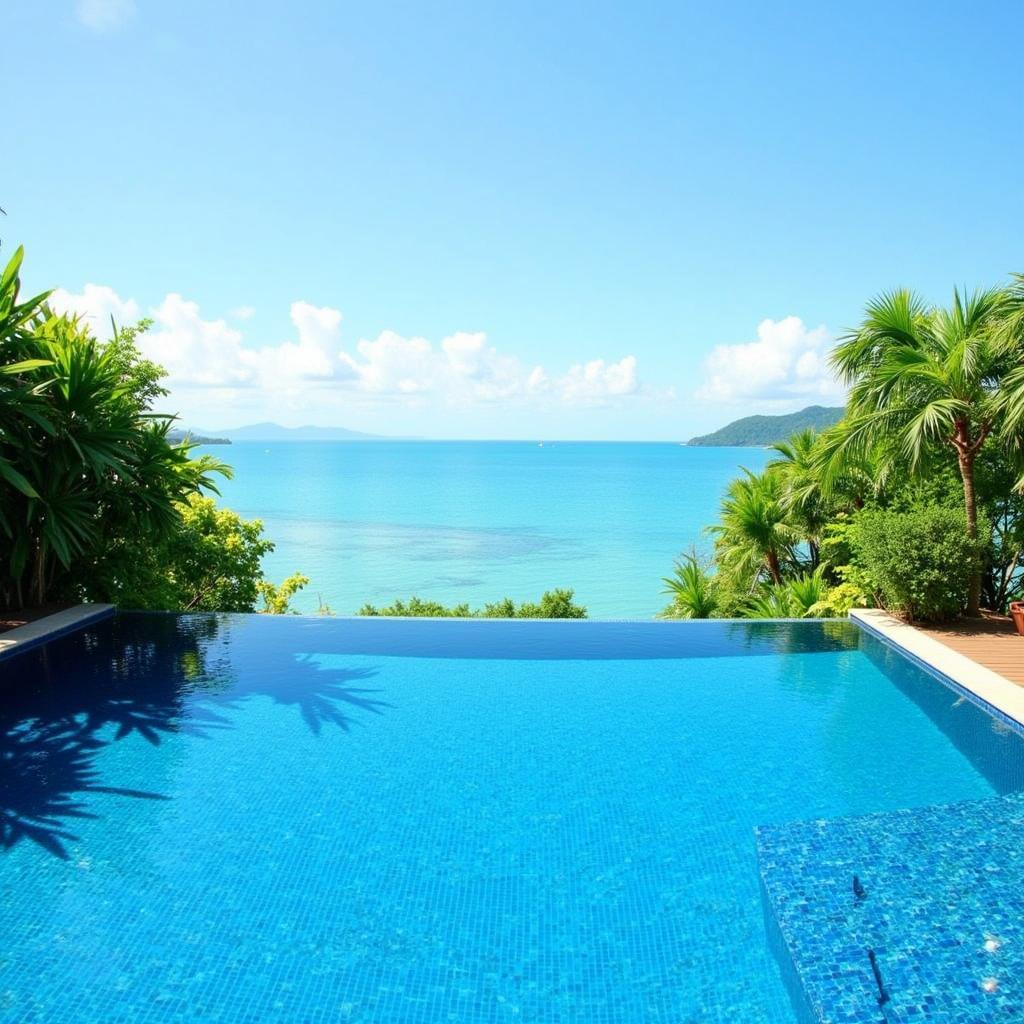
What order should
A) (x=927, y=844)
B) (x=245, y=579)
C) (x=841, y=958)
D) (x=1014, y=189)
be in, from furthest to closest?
1. (x=1014, y=189)
2. (x=245, y=579)
3. (x=927, y=844)
4. (x=841, y=958)

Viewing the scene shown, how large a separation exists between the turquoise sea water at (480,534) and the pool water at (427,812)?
7.98m

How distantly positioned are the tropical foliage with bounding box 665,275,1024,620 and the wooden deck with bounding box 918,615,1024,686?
0.20 metres

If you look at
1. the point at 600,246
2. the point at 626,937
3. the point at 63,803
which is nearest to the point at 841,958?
the point at 626,937

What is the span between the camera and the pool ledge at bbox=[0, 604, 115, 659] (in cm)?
665

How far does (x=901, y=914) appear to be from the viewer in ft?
9.37

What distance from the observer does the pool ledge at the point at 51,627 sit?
6.65m

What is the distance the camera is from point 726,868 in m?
3.56

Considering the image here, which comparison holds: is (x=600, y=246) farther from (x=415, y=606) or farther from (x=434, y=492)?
(x=434, y=492)

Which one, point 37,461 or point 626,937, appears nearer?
point 626,937

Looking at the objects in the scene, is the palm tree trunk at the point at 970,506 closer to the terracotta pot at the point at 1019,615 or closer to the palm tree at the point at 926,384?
the palm tree at the point at 926,384

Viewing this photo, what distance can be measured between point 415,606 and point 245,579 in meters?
2.51

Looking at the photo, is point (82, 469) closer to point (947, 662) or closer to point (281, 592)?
point (281, 592)

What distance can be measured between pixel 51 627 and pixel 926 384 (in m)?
8.62

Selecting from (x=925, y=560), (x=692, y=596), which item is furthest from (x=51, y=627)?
(x=925, y=560)
